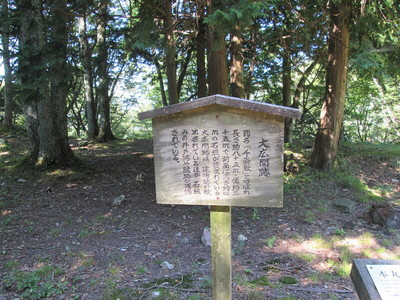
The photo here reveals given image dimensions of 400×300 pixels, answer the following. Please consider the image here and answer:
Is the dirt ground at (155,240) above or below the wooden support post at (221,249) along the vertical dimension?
below

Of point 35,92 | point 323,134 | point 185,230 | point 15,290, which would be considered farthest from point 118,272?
point 323,134

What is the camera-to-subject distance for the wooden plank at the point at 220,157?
248 centimetres

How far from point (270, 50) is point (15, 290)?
938cm

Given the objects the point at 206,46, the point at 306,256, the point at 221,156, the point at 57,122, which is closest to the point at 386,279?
the point at 221,156

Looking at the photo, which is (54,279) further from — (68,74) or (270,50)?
(270,50)

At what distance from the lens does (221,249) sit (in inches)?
110

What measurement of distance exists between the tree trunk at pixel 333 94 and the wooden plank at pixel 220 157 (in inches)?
248

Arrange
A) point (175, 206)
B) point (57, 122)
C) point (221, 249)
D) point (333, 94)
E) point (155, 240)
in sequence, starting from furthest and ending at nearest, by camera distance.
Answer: point (333, 94)
point (57, 122)
point (175, 206)
point (155, 240)
point (221, 249)

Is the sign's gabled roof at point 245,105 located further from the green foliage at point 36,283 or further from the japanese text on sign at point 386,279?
the green foliage at point 36,283

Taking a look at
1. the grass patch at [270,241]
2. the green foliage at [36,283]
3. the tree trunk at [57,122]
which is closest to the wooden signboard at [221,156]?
the green foliage at [36,283]

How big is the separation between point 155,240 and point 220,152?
3065 millimetres

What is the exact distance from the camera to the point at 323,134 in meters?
8.19

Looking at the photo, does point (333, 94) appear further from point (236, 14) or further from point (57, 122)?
point (57, 122)

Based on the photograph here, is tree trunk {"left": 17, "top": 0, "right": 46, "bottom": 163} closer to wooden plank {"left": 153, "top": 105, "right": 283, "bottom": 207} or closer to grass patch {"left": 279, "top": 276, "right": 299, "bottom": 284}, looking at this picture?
wooden plank {"left": 153, "top": 105, "right": 283, "bottom": 207}
